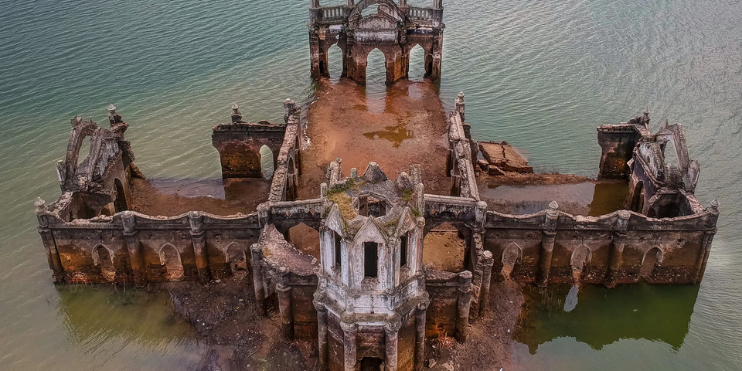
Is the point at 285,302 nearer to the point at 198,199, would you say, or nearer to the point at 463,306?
the point at 463,306

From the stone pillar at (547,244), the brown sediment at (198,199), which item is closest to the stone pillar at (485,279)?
the stone pillar at (547,244)

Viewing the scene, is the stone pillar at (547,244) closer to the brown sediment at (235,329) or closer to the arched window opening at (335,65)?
the brown sediment at (235,329)

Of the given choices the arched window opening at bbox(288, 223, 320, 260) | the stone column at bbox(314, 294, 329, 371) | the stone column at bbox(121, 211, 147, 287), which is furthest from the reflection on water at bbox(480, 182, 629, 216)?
the stone column at bbox(121, 211, 147, 287)

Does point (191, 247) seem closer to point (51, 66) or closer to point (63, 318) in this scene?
point (63, 318)

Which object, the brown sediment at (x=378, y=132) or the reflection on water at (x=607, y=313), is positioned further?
the brown sediment at (x=378, y=132)

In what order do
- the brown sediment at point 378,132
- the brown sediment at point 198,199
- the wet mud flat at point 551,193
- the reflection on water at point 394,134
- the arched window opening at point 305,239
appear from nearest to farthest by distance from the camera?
the arched window opening at point 305,239 < the brown sediment at point 198,199 < the brown sediment at point 378,132 < the wet mud flat at point 551,193 < the reflection on water at point 394,134

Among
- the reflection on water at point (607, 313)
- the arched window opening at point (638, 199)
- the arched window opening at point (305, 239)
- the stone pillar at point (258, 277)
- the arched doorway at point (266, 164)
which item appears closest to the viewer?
the stone pillar at point (258, 277)

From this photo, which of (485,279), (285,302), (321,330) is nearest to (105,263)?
(285,302)

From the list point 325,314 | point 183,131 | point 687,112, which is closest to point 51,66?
point 183,131

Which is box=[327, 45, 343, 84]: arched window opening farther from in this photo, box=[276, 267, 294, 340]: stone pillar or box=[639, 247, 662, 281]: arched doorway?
box=[639, 247, 662, 281]: arched doorway
